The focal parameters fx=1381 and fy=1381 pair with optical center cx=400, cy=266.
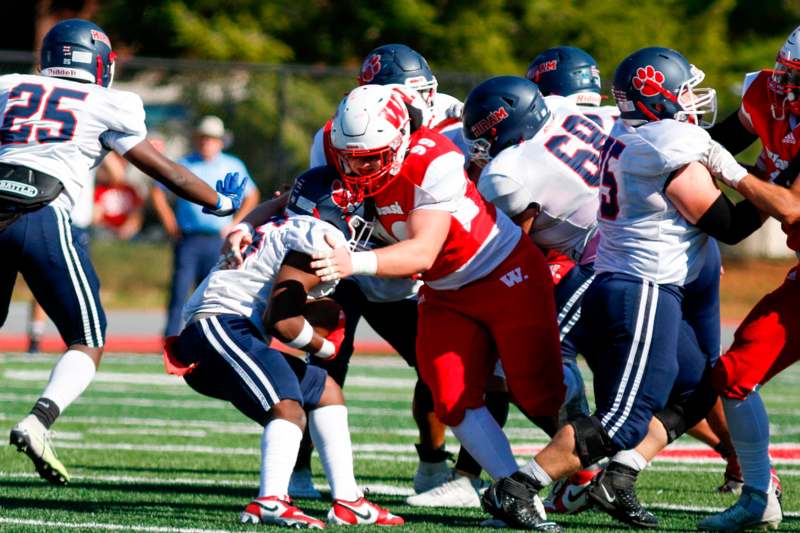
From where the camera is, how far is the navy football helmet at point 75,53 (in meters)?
5.55

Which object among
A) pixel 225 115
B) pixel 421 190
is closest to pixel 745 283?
pixel 225 115

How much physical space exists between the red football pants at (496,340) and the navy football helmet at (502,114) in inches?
19.9

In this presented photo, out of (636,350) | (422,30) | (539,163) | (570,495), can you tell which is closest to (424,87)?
(539,163)

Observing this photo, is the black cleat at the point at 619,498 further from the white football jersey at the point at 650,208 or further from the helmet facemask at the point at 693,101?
the helmet facemask at the point at 693,101

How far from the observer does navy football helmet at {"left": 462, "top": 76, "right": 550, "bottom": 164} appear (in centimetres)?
514

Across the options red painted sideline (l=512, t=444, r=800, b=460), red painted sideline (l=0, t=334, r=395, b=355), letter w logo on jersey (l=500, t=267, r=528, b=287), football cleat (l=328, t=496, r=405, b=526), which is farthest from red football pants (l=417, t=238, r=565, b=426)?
red painted sideline (l=0, t=334, r=395, b=355)

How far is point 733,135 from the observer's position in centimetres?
515

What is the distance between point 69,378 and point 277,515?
1294mm

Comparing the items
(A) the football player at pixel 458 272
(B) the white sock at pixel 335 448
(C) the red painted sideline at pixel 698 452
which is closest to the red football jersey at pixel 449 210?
(A) the football player at pixel 458 272

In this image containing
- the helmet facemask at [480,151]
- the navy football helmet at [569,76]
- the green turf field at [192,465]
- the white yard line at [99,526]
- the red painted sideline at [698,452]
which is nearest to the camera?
the white yard line at [99,526]

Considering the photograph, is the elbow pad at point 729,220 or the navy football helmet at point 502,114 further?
the navy football helmet at point 502,114

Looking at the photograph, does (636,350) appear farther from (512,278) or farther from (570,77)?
(570,77)

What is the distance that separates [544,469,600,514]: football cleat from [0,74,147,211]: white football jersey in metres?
2.13

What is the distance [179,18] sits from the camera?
19312 mm
